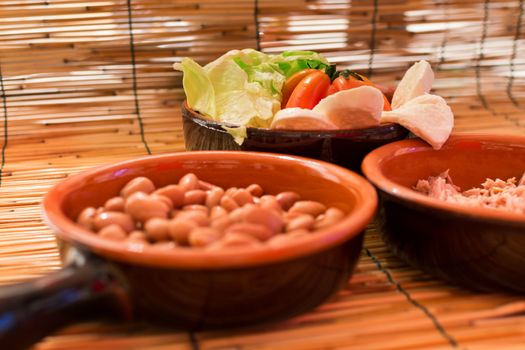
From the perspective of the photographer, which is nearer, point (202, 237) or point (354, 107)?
point (202, 237)

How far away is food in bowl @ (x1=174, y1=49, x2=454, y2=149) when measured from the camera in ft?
3.84

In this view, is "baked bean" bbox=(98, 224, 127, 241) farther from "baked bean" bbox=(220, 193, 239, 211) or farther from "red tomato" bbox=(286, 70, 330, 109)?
"red tomato" bbox=(286, 70, 330, 109)

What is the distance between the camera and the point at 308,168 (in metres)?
1.04

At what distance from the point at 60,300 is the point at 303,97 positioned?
2.34ft

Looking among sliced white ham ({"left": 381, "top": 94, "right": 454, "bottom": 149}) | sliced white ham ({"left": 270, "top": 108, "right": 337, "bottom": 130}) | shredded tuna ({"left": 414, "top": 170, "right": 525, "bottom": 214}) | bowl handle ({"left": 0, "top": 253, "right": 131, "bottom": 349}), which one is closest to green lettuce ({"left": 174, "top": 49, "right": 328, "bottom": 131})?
sliced white ham ({"left": 270, "top": 108, "right": 337, "bottom": 130})

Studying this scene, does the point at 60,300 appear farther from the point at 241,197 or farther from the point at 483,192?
the point at 483,192

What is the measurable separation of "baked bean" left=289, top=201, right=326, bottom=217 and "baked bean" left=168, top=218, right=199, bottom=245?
0.18 metres

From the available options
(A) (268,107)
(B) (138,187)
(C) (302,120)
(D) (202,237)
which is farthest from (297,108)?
(D) (202,237)

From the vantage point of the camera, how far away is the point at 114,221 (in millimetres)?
861

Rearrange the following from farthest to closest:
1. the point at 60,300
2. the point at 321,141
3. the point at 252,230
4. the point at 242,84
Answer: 1. the point at 242,84
2. the point at 321,141
3. the point at 252,230
4. the point at 60,300

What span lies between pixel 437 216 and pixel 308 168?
0.23 meters

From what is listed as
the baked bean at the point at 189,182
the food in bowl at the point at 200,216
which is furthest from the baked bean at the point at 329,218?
the baked bean at the point at 189,182

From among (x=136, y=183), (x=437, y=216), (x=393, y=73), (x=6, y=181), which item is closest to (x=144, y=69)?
(x=6, y=181)

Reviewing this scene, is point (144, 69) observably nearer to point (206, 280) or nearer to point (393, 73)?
point (393, 73)
